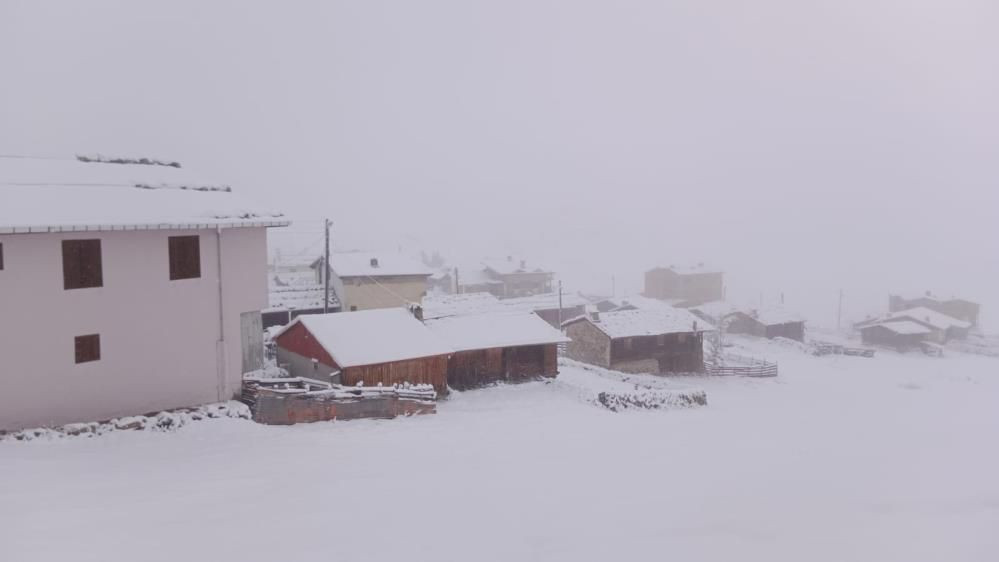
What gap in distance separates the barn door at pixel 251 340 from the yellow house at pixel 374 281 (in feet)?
82.9

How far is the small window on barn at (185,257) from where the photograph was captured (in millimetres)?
19219

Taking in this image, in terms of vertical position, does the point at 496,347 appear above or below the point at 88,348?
below

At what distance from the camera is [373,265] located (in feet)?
165

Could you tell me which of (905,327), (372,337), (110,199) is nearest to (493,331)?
(372,337)

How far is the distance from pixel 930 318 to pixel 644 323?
154 ft

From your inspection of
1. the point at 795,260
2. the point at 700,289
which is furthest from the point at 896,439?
the point at 795,260

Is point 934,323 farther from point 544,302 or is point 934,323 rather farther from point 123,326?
point 123,326

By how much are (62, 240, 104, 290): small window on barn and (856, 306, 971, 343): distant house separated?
80.1 metres

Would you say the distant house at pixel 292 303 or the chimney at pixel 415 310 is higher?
the chimney at pixel 415 310

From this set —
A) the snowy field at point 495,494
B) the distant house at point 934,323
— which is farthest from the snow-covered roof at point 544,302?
the snowy field at point 495,494

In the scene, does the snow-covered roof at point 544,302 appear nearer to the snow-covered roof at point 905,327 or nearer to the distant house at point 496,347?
the distant house at point 496,347

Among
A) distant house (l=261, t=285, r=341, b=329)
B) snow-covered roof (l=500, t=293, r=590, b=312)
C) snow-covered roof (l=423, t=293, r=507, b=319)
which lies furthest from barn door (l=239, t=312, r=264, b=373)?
snow-covered roof (l=500, t=293, r=590, b=312)

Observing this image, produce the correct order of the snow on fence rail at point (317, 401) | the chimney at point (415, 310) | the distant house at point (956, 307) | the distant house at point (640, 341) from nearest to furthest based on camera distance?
the snow on fence rail at point (317, 401)
the chimney at point (415, 310)
the distant house at point (640, 341)
the distant house at point (956, 307)

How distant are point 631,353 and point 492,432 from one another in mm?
29817
